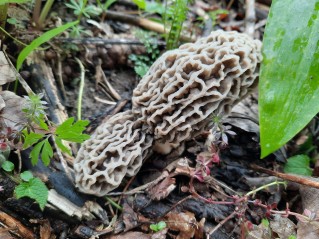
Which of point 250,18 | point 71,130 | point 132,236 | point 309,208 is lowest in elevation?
point 132,236

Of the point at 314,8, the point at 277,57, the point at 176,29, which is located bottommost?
the point at 176,29

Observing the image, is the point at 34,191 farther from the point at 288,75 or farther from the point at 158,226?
the point at 288,75

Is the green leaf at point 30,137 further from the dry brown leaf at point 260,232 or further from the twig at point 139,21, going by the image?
the twig at point 139,21

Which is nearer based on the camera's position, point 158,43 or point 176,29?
point 176,29

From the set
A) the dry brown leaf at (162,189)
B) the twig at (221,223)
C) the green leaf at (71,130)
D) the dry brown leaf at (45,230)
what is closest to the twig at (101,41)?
the green leaf at (71,130)

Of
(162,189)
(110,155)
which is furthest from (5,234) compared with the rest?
(162,189)

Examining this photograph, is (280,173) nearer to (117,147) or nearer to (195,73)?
(195,73)

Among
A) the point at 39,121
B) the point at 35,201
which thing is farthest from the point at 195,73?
the point at 35,201
